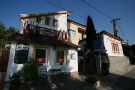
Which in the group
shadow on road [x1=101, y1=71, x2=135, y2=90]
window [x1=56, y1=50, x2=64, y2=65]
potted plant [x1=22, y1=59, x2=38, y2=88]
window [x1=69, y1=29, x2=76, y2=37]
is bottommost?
shadow on road [x1=101, y1=71, x2=135, y2=90]

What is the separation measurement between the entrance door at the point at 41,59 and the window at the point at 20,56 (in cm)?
121

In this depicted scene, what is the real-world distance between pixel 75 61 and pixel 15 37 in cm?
821

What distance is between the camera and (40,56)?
13.3 meters

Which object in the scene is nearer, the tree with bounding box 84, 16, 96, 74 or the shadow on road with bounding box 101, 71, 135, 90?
the shadow on road with bounding box 101, 71, 135, 90

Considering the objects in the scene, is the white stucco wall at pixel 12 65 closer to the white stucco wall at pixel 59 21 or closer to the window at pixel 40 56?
the window at pixel 40 56

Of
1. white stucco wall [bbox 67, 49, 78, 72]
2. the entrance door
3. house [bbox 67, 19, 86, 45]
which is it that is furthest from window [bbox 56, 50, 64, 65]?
house [bbox 67, 19, 86, 45]

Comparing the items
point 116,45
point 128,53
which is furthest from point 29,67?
point 128,53

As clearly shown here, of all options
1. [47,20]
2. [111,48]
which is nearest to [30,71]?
[47,20]

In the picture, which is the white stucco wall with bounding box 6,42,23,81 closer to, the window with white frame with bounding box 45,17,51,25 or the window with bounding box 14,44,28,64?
the window with bounding box 14,44,28,64

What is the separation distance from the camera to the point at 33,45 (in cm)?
1271

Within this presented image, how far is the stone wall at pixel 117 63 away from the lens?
19391 millimetres

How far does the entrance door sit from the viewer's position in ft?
42.2

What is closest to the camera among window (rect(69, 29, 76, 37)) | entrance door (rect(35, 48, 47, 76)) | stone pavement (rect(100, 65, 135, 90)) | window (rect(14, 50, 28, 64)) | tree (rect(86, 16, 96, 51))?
stone pavement (rect(100, 65, 135, 90))

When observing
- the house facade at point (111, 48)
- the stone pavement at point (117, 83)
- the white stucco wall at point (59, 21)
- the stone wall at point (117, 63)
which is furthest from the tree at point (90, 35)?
the stone wall at point (117, 63)
